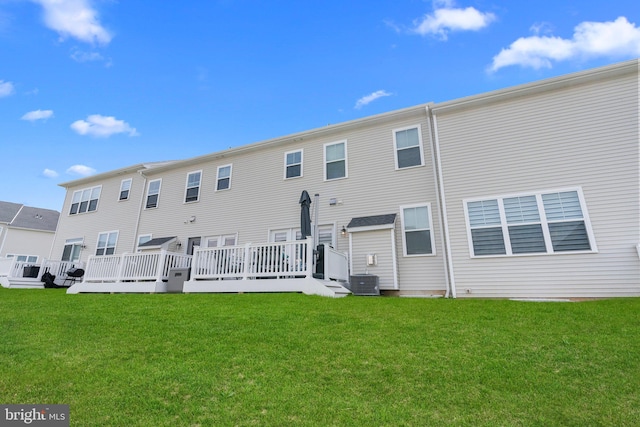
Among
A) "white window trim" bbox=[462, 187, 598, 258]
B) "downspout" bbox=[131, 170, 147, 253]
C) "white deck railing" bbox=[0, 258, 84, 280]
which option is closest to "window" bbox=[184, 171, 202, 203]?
"downspout" bbox=[131, 170, 147, 253]

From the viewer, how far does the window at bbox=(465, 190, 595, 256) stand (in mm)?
7723

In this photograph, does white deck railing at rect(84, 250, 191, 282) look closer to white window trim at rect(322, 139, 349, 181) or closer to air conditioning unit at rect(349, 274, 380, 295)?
white window trim at rect(322, 139, 349, 181)

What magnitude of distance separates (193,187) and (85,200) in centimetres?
740

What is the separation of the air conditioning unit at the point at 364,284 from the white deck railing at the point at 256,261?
1.74 metres

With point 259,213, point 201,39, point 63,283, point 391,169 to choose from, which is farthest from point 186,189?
point 391,169

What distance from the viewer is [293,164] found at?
11867 millimetres

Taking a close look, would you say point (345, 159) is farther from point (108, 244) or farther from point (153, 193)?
point (108, 244)

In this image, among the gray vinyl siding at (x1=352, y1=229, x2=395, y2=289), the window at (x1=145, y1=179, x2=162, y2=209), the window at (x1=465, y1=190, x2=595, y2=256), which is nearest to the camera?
the window at (x1=465, y1=190, x2=595, y2=256)

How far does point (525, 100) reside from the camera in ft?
29.4

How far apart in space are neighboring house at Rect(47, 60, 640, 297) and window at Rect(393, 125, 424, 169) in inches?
1.4

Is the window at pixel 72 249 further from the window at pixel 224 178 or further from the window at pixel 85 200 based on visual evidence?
the window at pixel 224 178

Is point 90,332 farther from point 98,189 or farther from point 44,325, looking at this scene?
point 98,189

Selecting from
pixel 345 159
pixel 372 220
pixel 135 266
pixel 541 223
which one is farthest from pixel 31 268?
pixel 541 223

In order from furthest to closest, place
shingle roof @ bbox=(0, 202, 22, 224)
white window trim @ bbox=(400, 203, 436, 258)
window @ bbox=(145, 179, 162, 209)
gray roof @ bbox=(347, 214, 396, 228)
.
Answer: shingle roof @ bbox=(0, 202, 22, 224), window @ bbox=(145, 179, 162, 209), gray roof @ bbox=(347, 214, 396, 228), white window trim @ bbox=(400, 203, 436, 258)
